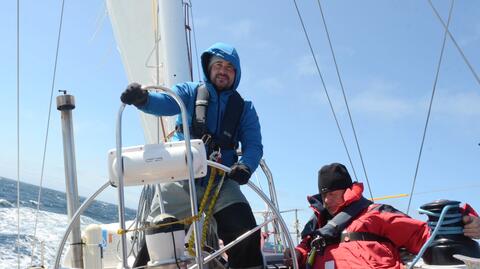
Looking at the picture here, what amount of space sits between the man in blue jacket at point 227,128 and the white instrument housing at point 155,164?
1.16ft

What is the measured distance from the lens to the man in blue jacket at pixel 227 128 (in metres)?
2.49

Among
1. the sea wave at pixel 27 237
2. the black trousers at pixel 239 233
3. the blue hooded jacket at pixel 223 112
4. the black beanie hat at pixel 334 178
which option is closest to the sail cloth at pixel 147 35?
the blue hooded jacket at pixel 223 112

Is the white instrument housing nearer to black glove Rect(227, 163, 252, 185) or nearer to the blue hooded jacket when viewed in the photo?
black glove Rect(227, 163, 252, 185)

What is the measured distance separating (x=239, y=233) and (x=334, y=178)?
2.77ft

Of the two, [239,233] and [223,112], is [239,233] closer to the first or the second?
[239,233]

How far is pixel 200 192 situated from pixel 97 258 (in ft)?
3.13

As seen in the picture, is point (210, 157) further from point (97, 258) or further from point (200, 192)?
point (97, 258)

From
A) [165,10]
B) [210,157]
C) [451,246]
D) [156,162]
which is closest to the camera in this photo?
[156,162]

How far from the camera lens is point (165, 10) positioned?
4320 mm

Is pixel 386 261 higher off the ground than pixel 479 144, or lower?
lower

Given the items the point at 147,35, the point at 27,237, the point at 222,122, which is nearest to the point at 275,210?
the point at 222,122

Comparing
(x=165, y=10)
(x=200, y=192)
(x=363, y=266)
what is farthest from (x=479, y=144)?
(x=165, y=10)

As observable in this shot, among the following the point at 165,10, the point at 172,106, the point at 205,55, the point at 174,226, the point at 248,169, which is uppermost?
the point at 165,10

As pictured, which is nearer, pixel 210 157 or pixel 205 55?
pixel 210 157
